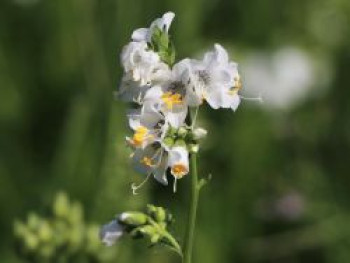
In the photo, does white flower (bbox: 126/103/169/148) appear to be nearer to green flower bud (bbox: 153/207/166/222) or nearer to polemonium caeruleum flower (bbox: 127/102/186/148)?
polemonium caeruleum flower (bbox: 127/102/186/148)

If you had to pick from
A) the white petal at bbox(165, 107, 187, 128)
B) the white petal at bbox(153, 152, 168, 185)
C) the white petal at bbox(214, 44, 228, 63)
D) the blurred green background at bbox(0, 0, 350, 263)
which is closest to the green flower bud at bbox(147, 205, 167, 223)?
the white petal at bbox(153, 152, 168, 185)

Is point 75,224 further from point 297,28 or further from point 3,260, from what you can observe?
point 297,28

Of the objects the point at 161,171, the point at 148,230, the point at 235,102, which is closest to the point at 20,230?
the point at 148,230

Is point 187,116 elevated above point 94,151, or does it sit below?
below

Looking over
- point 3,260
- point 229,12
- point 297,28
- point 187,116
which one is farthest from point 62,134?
point 187,116

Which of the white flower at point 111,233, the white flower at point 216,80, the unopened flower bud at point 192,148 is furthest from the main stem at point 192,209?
the white flower at point 111,233

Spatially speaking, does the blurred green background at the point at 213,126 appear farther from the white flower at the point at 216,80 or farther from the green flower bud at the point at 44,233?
the white flower at the point at 216,80
